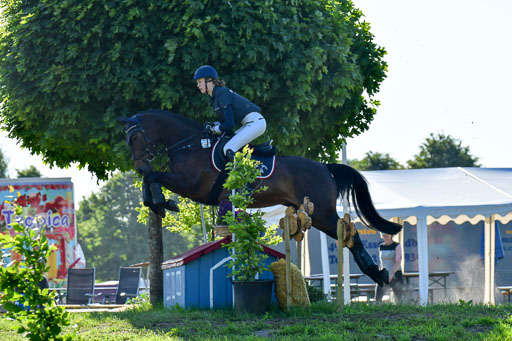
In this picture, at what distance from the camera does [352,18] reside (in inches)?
550

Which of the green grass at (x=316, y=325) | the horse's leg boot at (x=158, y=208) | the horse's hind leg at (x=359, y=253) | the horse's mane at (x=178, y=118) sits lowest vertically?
the green grass at (x=316, y=325)

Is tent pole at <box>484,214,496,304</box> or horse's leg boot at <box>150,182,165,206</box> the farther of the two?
tent pole at <box>484,214,496,304</box>

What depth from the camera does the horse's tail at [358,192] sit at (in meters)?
10.1

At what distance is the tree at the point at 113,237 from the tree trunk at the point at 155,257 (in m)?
45.1

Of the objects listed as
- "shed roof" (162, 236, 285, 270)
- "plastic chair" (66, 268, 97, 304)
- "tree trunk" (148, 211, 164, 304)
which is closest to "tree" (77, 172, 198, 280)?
"plastic chair" (66, 268, 97, 304)

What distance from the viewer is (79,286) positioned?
18.3 meters

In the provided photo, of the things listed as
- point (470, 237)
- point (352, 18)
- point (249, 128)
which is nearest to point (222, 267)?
point (249, 128)

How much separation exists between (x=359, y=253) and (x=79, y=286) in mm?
10741

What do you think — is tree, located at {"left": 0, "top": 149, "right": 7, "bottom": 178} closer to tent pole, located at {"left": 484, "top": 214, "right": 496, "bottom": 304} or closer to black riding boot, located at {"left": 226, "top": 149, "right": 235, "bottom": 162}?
tent pole, located at {"left": 484, "top": 214, "right": 496, "bottom": 304}

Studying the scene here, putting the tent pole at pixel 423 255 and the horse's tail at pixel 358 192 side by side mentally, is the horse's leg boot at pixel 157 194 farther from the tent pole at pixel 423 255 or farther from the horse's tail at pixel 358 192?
the tent pole at pixel 423 255

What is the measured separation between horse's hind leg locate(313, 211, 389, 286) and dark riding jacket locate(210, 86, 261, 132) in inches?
71.5

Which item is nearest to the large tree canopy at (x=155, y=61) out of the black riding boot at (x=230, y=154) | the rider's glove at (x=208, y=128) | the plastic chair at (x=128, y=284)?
the rider's glove at (x=208, y=128)

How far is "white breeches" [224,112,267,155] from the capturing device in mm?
9359

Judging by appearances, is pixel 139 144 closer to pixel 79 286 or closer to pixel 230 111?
pixel 230 111
